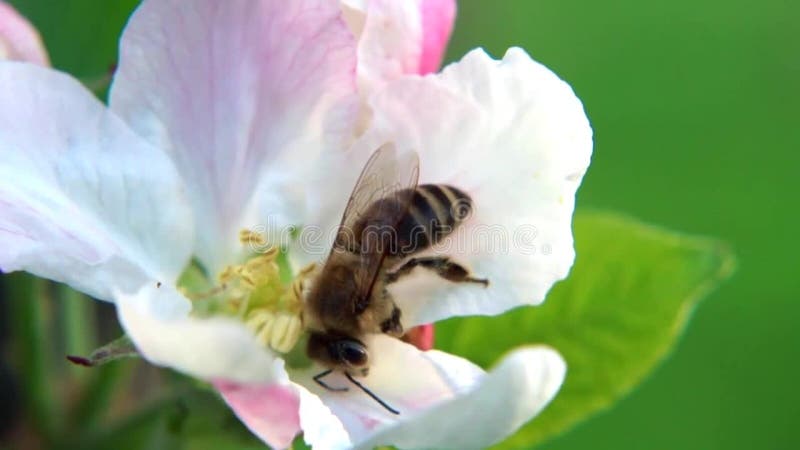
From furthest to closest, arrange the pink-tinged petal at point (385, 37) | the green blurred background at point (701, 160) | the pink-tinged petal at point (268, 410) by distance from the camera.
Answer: the green blurred background at point (701, 160)
the pink-tinged petal at point (385, 37)
the pink-tinged petal at point (268, 410)

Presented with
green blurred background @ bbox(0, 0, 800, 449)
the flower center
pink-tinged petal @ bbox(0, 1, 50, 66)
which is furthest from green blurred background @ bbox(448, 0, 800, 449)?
pink-tinged petal @ bbox(0, 1, 50, 66)

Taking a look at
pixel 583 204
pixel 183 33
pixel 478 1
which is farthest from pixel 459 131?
pixel 478 1

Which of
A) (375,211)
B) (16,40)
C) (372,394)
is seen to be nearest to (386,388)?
(372,394)

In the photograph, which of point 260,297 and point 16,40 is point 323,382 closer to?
point 260,297

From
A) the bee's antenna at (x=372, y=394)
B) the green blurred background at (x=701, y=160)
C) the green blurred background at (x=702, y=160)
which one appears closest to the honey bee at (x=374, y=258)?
the bee's antenna at (x=372, y=394)

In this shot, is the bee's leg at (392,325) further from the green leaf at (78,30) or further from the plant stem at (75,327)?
the green leaf at (78,30)

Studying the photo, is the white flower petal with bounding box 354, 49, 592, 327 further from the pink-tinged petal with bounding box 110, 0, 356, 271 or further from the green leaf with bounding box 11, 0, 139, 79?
the green leaf with bounding box 11, 0, 139, 79

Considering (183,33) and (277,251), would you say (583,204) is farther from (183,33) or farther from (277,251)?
(183,33)
